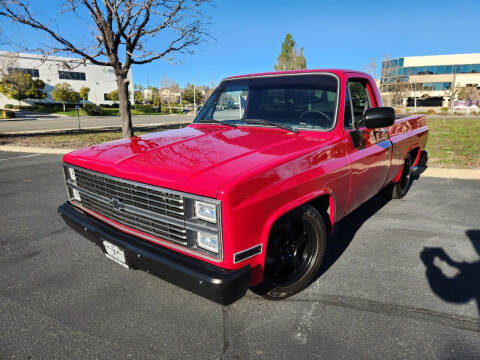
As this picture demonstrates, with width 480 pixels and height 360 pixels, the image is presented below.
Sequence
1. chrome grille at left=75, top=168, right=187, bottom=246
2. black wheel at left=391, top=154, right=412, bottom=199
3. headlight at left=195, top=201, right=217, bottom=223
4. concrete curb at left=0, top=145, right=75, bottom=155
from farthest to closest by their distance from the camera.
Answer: concrete curb at left=0, top=145, right=75, bottom=155 < black wheel at left=391, top=154, right=412, bottom=199 < chrome grille at left=75, top=168, right=187, bottom=246 < headlight at left=195, top=201, right=217, bottom=223

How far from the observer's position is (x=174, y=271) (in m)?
1.98

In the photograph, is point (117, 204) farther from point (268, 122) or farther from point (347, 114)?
point (347, 114)

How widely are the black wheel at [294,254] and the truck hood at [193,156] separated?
1.83ft

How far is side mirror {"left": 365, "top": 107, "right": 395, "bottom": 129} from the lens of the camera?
2.85 m

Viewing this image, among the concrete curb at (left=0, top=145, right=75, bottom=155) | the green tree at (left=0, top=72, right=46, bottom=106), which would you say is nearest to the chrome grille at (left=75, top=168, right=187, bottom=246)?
the concrete curb at (left=0, top=145, right=75, bottom=155)

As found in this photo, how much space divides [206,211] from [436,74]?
76400 millimetres

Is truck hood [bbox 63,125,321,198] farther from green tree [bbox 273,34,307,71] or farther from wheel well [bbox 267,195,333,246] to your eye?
green tree [bbox 273,34,307,71]

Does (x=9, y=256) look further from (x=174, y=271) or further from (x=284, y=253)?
(x=284, y=253)

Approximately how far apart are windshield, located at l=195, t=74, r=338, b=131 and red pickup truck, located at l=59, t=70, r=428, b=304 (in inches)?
0.5

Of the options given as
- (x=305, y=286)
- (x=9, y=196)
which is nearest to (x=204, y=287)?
(x=305, y=286)

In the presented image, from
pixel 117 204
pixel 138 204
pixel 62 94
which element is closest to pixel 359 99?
pixel 138 204

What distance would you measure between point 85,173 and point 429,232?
387 centimetres

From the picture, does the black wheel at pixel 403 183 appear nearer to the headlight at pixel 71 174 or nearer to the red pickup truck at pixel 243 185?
the red pickup truck at pixel 243 185

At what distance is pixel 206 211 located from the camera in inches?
75.7
